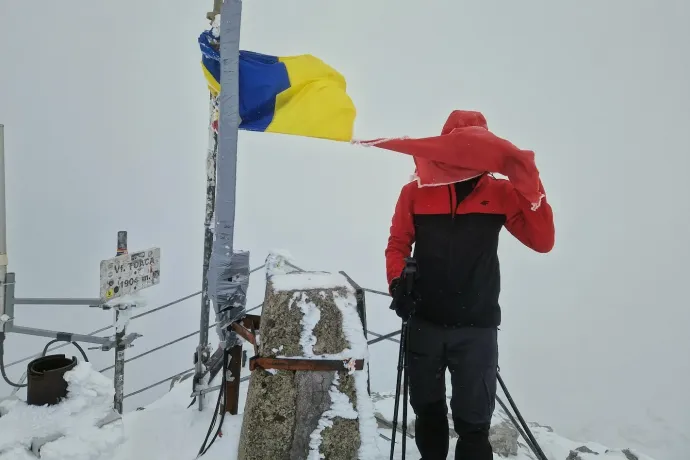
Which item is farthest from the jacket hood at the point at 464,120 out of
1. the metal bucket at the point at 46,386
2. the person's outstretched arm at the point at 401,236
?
the metal bucket at the point at 46,386

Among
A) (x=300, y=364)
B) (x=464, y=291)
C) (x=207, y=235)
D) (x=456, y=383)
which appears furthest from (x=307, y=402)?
(x=207, y=235)

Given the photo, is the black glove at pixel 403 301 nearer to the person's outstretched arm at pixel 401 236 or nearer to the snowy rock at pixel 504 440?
the person's outstretched arm at pixel 401 236

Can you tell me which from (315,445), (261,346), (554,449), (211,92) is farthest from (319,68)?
(554,449)

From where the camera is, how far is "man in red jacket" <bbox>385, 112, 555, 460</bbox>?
105 inches

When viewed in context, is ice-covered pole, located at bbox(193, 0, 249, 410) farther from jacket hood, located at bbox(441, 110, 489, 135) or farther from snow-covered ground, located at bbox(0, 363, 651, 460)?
jacket hood, located at bbox(441, 110, 489, 135)

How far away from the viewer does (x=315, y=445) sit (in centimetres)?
218

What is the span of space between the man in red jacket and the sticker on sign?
8.86 ft

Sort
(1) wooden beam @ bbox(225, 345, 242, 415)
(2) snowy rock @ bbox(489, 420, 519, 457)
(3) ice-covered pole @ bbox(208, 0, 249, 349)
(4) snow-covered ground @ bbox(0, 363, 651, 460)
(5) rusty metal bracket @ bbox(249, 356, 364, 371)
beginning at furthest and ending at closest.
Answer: (2) snowy rock @ bbox(489, 420, 519, 457) → (1) wooden beam @ bbox(225, 345, 242, 415) → (3) ice-covered pole @ bbox(208, 0, 249, 349) → (4) snow-covered ground @ bbox(0, 363, 651, 460) → (5) rusty metal bracket @ bbox(249, 356, 364, 371)

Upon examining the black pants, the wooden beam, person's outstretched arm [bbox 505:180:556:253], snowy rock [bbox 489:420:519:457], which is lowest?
snowy rock [bbox 489:420:519:457]

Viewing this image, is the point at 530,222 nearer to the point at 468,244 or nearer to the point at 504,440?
the point at 468,244

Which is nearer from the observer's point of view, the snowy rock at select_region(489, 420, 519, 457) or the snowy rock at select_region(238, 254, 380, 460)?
the snowy rock at select_region(238, 254, 380, 460)

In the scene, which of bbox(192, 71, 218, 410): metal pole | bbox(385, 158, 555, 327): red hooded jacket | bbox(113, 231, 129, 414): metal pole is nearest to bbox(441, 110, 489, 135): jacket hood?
bbox(385, 158, 555, 327): red hooded jacket

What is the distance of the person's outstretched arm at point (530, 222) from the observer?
8.43ft

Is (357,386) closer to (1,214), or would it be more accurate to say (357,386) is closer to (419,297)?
(419,297)
